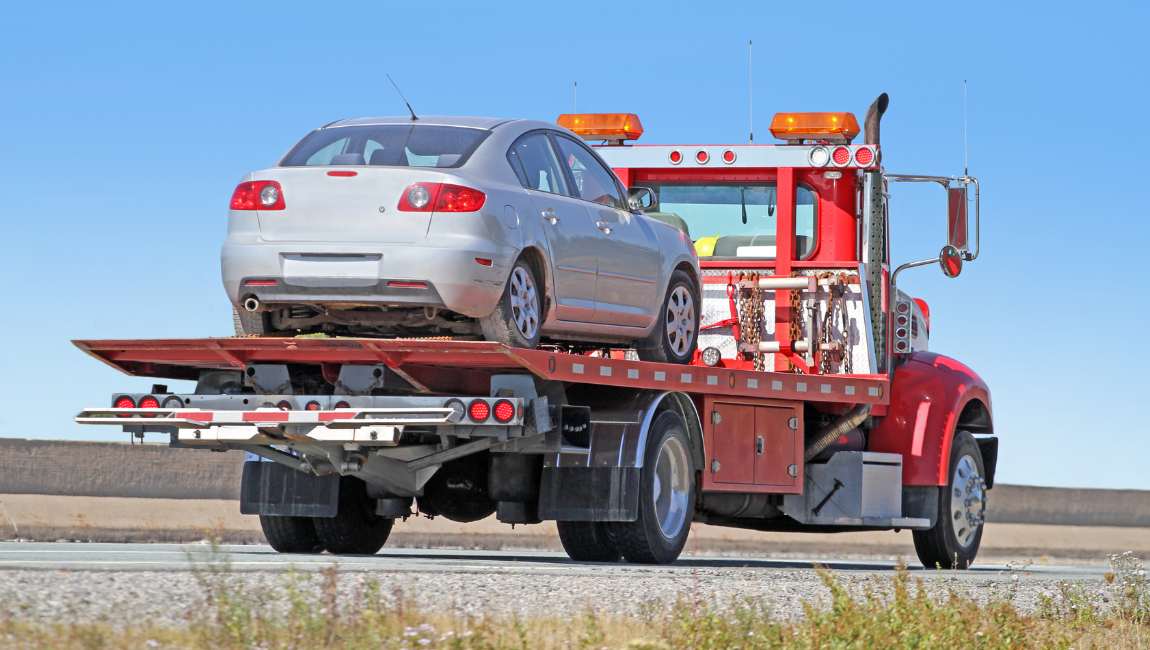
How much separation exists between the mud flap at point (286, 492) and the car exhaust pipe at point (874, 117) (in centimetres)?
574

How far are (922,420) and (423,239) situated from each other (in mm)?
6354

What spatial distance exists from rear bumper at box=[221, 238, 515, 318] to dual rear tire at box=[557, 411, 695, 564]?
198 cm

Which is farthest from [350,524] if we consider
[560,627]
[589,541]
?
[560,627]

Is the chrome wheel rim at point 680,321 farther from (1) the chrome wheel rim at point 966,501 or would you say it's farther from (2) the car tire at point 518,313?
(1) the chrome wheel rim at point 966,501

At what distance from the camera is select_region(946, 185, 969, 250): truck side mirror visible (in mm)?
16062

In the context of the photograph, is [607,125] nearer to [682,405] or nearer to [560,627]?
[682,405]

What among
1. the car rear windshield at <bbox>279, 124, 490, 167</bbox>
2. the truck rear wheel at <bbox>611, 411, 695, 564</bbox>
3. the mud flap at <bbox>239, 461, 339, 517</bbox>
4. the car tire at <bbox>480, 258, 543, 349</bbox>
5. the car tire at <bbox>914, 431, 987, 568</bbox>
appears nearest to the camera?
the car tire at <bbox>480, 258, 543, 349</bbox>

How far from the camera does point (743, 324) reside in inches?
626

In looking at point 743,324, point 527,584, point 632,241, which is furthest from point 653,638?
Answer: point 743,324

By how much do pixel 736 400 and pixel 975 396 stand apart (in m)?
3.57

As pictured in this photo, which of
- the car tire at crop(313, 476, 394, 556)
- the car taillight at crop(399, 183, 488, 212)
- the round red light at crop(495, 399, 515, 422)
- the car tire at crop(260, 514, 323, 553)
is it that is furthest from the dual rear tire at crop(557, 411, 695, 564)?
the car taillight at crop(399, 183, 488, 212)

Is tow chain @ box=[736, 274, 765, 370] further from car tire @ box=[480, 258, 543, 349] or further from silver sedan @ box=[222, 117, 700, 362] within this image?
car tire @ box=[480, 258, 543, 349]

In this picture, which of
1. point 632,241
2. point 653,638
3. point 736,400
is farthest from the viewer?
point 736,400

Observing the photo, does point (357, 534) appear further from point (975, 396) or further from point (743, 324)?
point (975, 396)
